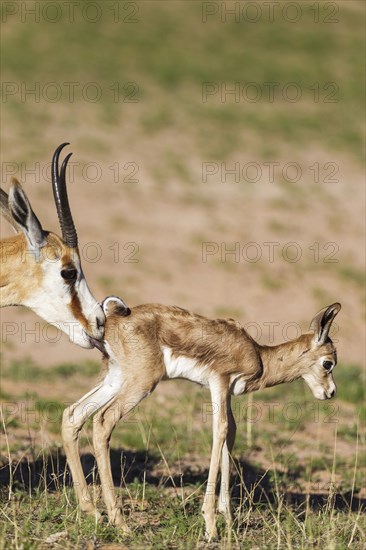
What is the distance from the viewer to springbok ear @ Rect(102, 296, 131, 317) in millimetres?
6965

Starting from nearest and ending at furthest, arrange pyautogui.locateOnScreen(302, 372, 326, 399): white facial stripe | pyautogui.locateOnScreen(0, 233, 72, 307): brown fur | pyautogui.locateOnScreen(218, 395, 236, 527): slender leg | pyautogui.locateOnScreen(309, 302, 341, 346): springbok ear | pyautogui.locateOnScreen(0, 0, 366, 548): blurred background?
pyautogui.locateOnScreen(0, 233, 72, 307): brown fur, pyautogui.locateOnScreen(218, 395, 236, 527): slender leg, pyautogui.locateOnScreen(309, 302, 341, 346): springbok ear, pyautogui.locateOnScreen(302, 372, 326, 399): white facial stripe, pyautogui.locateOnScreen(0, 0, 366, 548): blurred background

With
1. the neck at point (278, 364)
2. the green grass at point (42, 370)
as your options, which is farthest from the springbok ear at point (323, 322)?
the green grass at point (42, 370)

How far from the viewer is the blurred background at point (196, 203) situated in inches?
360

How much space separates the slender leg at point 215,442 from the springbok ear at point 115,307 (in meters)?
0.82

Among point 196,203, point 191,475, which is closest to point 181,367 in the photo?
point 191,475

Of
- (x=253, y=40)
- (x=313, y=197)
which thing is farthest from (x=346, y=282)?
(x=253, y=40)

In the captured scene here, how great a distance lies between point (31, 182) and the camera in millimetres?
20891

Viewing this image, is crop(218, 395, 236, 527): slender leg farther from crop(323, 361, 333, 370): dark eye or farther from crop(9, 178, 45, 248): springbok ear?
crop(9, 178, 45, 248): springbok ear

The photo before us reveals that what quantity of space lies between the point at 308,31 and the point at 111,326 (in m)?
29.9

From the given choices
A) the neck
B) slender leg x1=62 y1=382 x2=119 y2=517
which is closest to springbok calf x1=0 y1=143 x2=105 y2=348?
slender leg x1=62 y1=382 x2=119 y2=517

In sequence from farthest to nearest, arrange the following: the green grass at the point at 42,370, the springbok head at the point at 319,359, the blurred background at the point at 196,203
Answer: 1. the green grass at the point at 42,370
2. the blurred background at the point at 196,203
3. the springbok head at the point at 319,359

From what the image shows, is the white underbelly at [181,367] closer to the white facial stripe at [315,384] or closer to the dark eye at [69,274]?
the dark eye at [69,274]

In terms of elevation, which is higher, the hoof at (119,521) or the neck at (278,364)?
the neck at (278,364)

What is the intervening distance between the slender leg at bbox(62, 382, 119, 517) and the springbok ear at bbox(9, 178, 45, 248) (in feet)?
3.78
